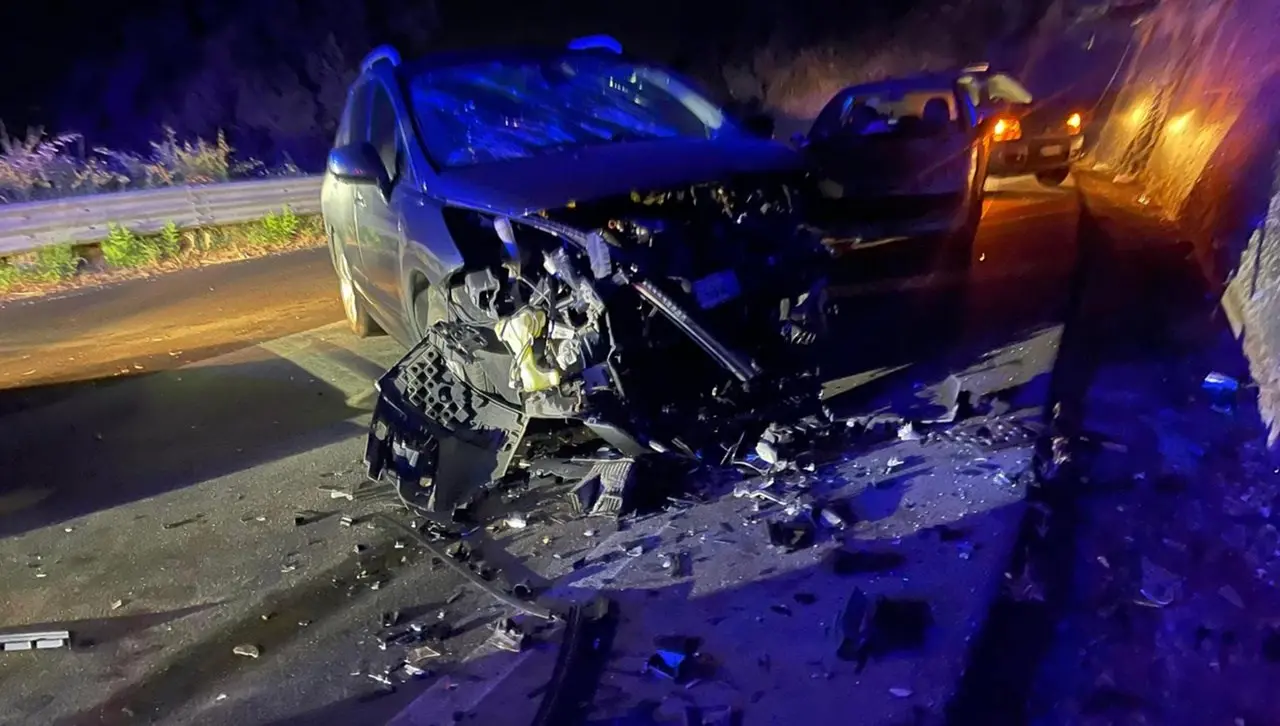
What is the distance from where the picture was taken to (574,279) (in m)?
4.41

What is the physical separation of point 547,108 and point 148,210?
21.7 ft

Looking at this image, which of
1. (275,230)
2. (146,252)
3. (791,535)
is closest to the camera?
(791,535)

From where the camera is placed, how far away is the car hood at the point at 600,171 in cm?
463

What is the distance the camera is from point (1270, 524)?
425cm

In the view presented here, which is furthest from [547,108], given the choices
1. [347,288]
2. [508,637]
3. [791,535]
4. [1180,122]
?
[1180,122]

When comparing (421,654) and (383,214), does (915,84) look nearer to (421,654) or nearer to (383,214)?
(383,214)

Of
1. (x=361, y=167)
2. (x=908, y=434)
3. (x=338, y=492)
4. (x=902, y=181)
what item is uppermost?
(x=361, y=167)

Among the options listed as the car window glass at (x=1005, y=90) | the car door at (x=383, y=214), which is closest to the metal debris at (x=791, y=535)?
the car door at (x=383, y=214)

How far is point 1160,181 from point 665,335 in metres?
9.81

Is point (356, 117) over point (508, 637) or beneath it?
over

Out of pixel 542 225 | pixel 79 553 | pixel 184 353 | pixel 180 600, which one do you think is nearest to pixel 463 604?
pixel 180 600

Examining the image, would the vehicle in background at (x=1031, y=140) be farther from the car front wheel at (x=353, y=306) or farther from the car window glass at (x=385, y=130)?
the car window glass at (x=385, y=130)

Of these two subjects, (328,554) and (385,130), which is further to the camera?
(385,130)

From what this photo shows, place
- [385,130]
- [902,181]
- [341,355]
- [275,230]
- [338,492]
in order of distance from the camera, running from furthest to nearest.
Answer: [275,230] → [902,181] → [341,355] → [385,130] → [338,492]
